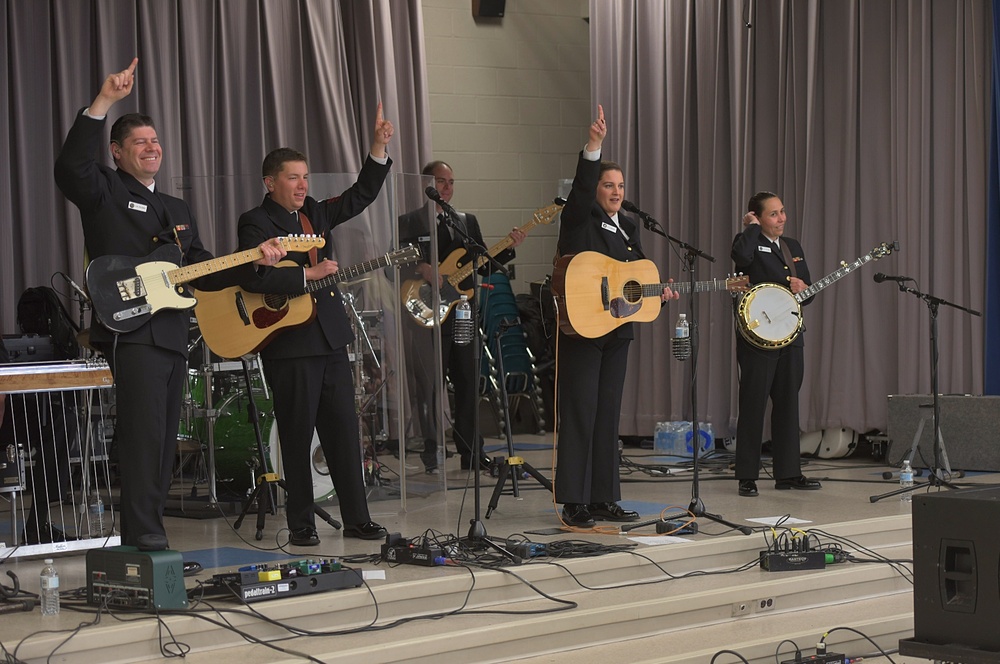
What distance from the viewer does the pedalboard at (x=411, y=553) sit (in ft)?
14.5

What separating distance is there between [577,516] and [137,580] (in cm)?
206

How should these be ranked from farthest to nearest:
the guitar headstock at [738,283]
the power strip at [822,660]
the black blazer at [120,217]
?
the guitar headstock at [738,283] → the black blazer at [120,217] → the power strip at [822,660]

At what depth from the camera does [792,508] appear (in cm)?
567

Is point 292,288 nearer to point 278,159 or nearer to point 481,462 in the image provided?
point 278,159

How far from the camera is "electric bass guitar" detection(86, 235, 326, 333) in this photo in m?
4.12

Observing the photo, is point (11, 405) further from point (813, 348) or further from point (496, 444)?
point (813, 348)

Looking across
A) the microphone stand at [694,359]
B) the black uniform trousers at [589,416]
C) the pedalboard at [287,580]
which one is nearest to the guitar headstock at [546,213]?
the microphone stand at [694,359]

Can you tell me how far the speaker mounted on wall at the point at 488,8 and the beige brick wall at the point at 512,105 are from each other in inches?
2.2

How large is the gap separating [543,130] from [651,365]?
2.30 m

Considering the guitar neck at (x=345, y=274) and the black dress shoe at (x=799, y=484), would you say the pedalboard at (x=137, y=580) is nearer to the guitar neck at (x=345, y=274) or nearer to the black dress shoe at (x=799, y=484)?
the guitar neck at (x=345, y=274)

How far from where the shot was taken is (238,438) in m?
5.88

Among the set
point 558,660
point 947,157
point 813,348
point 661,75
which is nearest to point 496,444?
point 813,348

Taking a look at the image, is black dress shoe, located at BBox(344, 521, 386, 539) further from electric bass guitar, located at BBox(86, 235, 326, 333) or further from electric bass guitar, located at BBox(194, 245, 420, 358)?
electric bass guitar, located at BBox(86, 235, 326, 333)

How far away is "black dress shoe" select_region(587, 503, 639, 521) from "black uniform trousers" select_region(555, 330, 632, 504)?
1.6 inches
